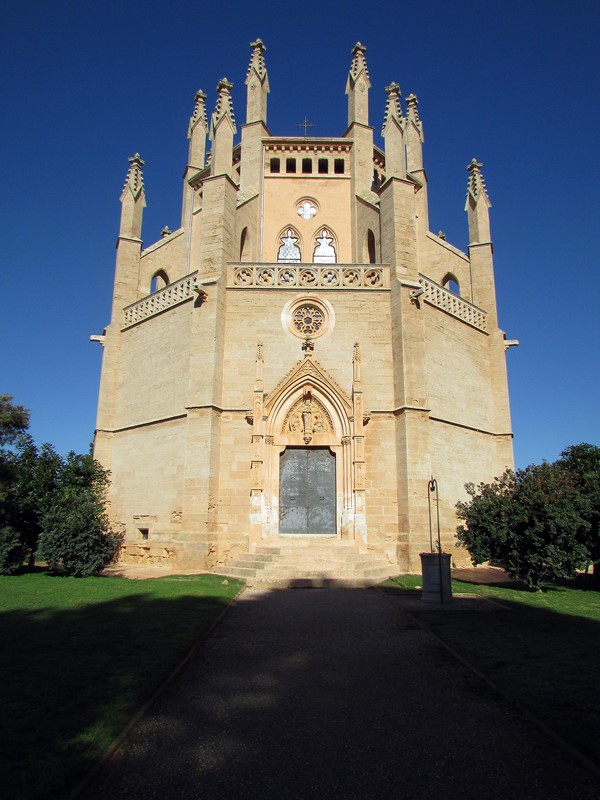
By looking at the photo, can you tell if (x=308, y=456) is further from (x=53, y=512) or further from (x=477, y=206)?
(x=477, y=206)

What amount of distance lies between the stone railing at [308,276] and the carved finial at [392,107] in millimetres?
5761

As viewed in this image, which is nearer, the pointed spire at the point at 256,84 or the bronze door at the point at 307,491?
the bronze door at the point at 307,491

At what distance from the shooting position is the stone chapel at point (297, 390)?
54.1ft

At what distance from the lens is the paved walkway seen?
3459mm

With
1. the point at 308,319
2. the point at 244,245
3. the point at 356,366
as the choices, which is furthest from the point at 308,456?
the point at 244,245

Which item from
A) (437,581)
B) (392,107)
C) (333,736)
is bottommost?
(333,736)

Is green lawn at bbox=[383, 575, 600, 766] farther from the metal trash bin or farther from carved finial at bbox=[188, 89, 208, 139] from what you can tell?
carved finial at bbox=[188, 89, 208, 139]

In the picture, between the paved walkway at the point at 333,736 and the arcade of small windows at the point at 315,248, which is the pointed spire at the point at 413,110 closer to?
the arcade of small windows at the point at 315,248

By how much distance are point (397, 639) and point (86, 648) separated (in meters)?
4.10

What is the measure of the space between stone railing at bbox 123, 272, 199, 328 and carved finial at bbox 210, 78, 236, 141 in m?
6.08

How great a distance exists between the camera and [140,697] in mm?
4902

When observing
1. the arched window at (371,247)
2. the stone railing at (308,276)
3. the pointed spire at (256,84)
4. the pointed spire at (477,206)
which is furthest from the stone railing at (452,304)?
the pointed spire at (256,84)

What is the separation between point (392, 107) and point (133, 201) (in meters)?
11.2

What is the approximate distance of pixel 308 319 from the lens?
1873 cm
